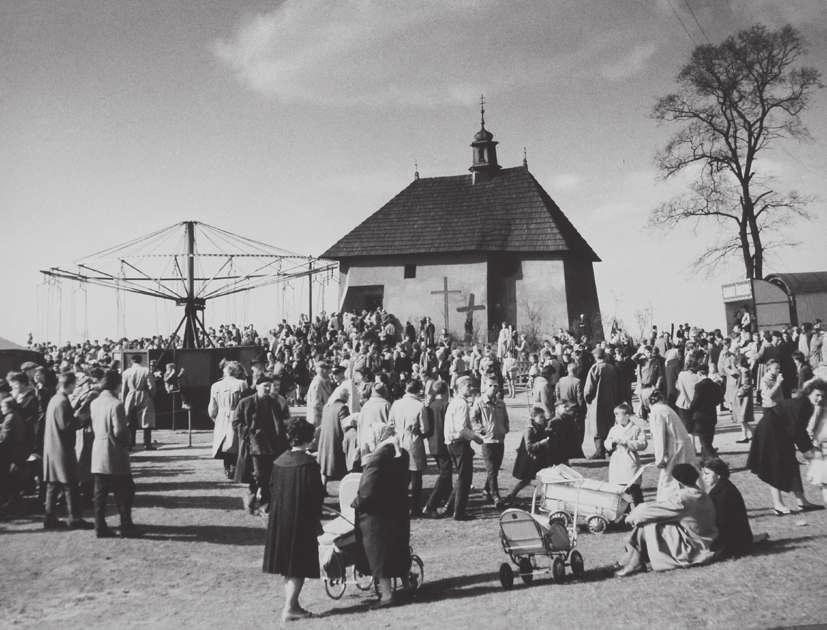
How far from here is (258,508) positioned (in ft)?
32.6

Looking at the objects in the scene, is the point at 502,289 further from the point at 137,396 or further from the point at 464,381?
the point at 464,381

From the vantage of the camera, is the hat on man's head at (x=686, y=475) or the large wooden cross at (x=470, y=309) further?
the large wooden cross at (x=470, y=309)

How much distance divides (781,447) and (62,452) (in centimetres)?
886

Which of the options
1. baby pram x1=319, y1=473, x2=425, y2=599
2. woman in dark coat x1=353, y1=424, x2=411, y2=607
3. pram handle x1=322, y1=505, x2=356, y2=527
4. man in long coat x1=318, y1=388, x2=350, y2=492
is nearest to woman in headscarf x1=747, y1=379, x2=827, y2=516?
baby pram x1=319, y1=473, x2=425, y2=599

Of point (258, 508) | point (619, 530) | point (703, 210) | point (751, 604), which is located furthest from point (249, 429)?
point (703, 210)

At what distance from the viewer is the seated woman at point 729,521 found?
7266 mm

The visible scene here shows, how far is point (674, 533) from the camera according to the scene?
23.6ft

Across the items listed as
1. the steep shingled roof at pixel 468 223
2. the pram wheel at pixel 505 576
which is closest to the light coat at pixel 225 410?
the pram wheel at pixel 505 576

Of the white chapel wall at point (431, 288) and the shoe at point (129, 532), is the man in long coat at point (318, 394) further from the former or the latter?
the white chapel wall at point (431, 288)

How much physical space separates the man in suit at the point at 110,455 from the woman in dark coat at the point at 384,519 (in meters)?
3.51

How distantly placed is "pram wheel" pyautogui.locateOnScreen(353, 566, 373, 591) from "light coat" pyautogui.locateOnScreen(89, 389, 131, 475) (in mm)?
3251

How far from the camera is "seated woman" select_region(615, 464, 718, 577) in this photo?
709cm

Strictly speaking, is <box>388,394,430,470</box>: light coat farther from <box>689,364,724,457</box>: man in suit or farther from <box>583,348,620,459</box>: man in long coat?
<box>583,348,620,459</box>: man in long coat

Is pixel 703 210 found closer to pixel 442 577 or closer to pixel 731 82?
pixel 731 82
